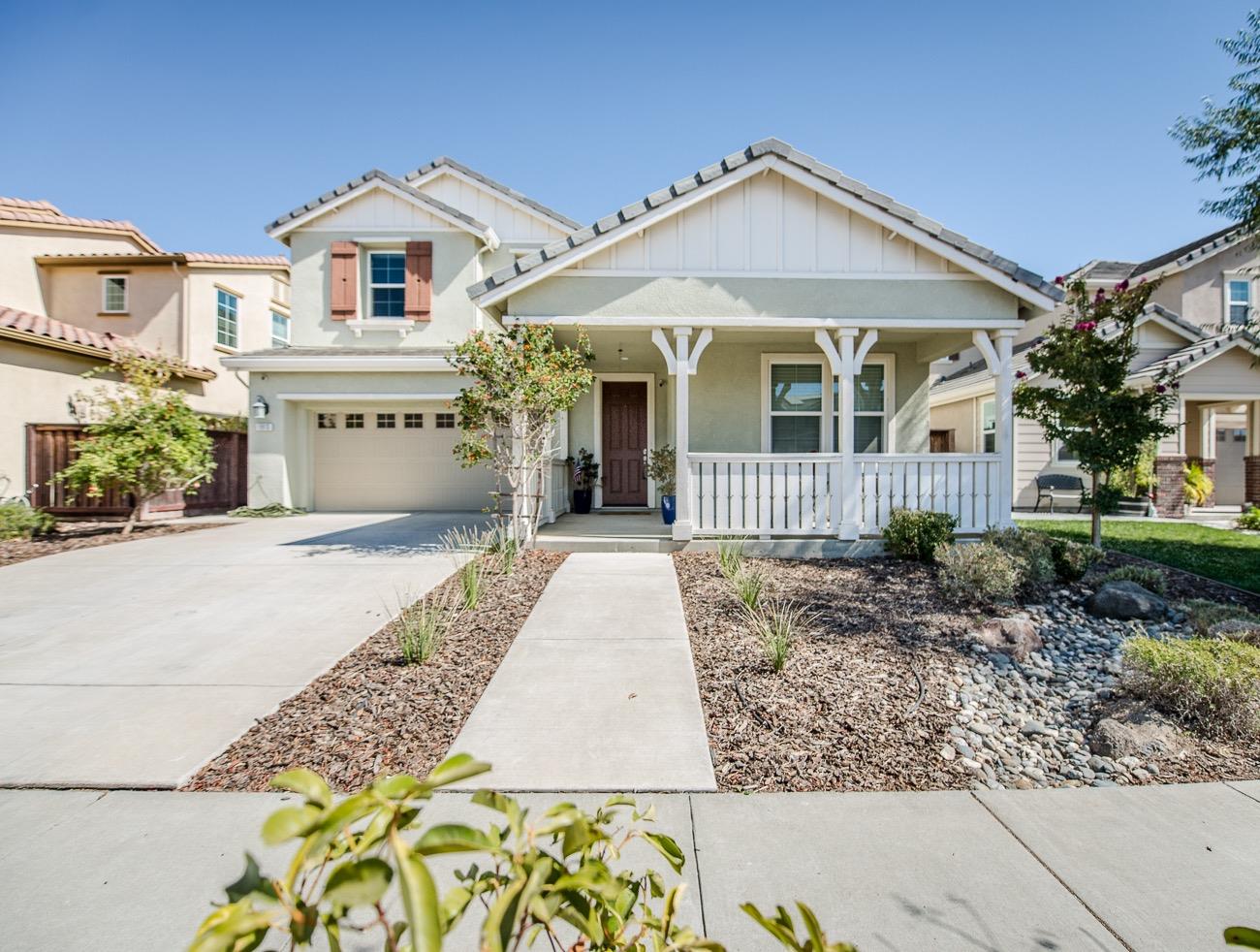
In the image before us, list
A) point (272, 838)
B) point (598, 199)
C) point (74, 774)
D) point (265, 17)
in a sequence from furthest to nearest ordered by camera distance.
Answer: point (598, 199)
point (265, 17)
point (74, 774)
point (272, 838)

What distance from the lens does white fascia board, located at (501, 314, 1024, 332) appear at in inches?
309

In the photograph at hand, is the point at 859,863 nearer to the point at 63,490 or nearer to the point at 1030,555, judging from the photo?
the point at 1030,555

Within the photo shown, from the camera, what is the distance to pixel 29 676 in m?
4.11

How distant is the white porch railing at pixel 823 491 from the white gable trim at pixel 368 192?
27.1 ft

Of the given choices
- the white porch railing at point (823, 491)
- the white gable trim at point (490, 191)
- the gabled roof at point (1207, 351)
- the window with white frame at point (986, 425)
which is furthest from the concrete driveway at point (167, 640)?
the gabled roof at point (1207, 351)

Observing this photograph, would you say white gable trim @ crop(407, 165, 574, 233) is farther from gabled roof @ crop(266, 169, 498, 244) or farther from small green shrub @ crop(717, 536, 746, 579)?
small green shrub @ crop(717, 536, 746, 579)

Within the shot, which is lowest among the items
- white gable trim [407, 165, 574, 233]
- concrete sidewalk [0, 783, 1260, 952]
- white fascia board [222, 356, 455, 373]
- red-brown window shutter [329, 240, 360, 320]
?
concrete sidewalk [0, 783, 1260, 952]

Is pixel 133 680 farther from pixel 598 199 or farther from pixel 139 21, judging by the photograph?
pixel 598 199

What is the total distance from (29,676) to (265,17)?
30.2 feet

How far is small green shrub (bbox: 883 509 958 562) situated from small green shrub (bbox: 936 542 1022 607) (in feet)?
4.12

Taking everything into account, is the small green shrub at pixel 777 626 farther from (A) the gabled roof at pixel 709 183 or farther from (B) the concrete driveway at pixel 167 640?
(A) the gabled roof at pixel 709 183

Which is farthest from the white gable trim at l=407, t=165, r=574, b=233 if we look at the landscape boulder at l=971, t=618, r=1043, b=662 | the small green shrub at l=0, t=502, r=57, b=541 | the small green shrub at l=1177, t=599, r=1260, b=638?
the small green shrub at l=1177, t=599, r=1260, b=638

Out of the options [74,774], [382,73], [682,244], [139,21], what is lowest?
[74,774]

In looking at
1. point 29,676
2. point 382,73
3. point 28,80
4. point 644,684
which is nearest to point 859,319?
point 644,684
